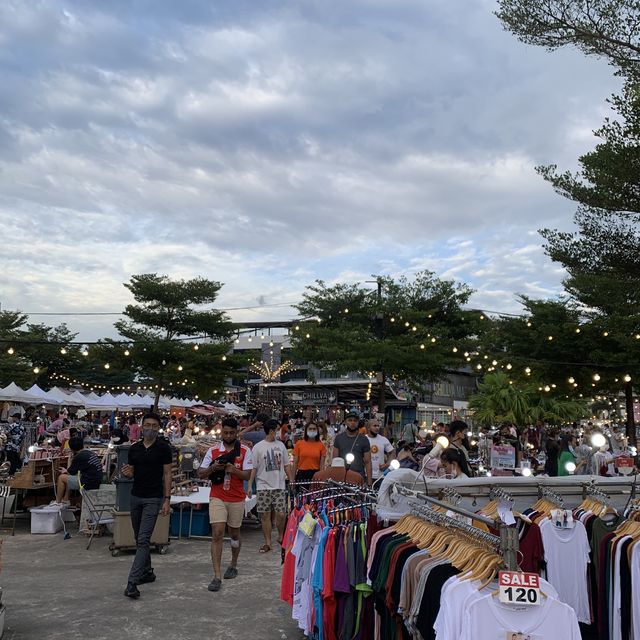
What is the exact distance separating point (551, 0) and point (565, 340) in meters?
17.4

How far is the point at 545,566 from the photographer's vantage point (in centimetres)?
443

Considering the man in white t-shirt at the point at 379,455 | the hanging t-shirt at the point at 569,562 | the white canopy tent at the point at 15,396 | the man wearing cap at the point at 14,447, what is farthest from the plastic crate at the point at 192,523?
the white canopy tent at the point at 15,396

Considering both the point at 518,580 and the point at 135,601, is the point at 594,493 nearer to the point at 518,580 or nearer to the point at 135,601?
the point at 518,580

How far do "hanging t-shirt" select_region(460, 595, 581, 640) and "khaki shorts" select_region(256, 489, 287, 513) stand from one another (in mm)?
5977

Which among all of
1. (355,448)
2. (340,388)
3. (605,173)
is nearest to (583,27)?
(605,173)

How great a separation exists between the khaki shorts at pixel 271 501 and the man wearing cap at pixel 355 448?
118cm

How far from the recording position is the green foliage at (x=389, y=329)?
93.4ft

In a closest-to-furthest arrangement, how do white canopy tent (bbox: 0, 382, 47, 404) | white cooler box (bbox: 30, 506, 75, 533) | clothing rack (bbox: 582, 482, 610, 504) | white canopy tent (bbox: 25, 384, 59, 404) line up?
clothing rack (bbox: 582, 482, 610, 504) → white cooler box (bbox: 30, 506, 75, 533) → white canopy tent (bbox: 0, 382, 47, 404) → white canopy tent (bbox: 25, 384, 59, 404)

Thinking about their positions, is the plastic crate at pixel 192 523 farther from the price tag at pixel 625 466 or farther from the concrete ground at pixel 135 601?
the price tag at pixel 625 466

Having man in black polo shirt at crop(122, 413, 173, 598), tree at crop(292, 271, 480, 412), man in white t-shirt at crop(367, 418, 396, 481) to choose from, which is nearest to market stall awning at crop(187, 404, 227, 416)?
tree at crop(292, 271, 480, 412)

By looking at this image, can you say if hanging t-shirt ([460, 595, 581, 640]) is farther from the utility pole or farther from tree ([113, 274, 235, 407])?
tree ([113, 274, 235, 407])

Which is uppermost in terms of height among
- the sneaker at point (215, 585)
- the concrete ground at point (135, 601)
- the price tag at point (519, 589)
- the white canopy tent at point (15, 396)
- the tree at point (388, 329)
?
the tree at point (388, 329)

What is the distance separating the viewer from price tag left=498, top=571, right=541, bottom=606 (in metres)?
2.87

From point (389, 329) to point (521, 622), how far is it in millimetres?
28782
